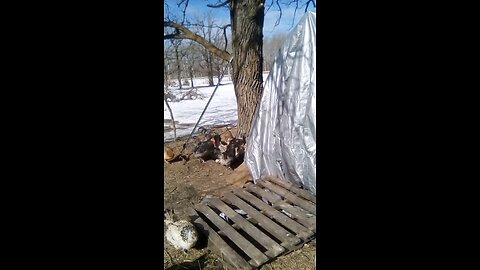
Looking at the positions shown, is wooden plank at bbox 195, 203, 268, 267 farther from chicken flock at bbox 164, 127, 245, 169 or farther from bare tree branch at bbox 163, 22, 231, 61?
bare tree branch at bbox 163, 22, 231, 61

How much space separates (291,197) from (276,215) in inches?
9.5

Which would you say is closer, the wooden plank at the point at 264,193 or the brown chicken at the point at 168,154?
the wooden plank at the point at 264,193

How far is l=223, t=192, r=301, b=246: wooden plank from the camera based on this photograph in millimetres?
2019

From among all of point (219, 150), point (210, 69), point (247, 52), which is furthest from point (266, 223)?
point (210, 69)

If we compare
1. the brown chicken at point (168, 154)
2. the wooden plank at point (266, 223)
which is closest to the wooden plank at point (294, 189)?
the wooden plank at point (266, 223)

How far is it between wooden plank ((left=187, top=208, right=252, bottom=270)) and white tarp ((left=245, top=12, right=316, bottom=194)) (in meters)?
0.78

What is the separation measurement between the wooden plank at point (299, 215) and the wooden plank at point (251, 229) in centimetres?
27

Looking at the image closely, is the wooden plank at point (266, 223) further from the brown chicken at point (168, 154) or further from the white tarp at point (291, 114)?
the brown chicken at point (168, 154)

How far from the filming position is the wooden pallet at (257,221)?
6.40 ft

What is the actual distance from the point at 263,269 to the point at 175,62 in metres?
2.29

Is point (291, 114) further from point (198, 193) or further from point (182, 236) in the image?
point (182, 236)

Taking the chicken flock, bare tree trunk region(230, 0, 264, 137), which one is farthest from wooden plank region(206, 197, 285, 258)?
bare tree trunk region(230, 0, 264, 137)
